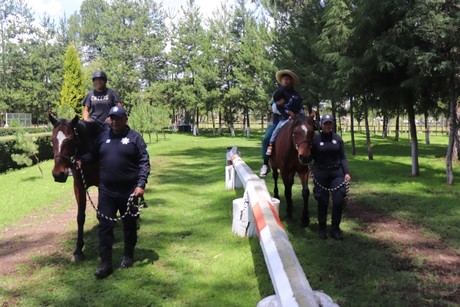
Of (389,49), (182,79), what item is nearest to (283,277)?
(389,49)

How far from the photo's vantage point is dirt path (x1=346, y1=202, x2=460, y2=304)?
4867 millimetres

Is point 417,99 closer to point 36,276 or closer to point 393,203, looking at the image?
point 393,203

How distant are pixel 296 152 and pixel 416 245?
2425 mm

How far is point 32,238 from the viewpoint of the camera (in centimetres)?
696

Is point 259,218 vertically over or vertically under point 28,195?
over

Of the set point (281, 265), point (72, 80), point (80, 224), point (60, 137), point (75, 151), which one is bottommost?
point (80, 224)

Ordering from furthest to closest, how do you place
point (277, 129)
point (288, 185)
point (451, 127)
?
1. point (451, 127)
2. point (277, 129)
3. point (288, 185)

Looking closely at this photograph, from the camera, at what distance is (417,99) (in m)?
12.7

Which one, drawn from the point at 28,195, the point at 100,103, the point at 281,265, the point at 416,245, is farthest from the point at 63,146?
the point at 28,195

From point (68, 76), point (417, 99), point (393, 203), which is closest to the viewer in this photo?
point (393, 203)

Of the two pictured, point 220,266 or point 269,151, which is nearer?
point 220,266

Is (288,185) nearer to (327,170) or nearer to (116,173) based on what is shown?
(327,170)

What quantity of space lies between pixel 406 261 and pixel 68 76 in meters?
47.9

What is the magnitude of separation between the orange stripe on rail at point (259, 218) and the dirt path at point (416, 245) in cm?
217
